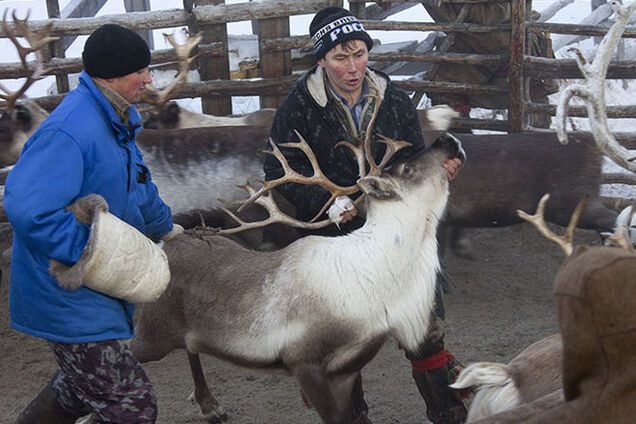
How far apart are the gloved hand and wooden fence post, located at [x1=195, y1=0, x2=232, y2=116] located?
3.89 m

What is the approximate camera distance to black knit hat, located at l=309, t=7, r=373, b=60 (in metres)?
4.19

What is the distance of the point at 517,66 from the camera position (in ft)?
24.9

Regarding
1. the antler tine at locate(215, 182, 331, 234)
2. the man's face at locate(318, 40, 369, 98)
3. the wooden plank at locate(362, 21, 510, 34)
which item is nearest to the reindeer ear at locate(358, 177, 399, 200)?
the antler tine at locate(215, 182, 331, 234)

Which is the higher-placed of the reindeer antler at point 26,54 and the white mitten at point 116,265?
→ the white mitten at point 116,265

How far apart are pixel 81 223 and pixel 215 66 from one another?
4894 millimetres

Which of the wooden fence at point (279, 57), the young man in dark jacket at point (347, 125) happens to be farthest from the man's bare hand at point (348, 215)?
the wooden fence at point (279, 57)

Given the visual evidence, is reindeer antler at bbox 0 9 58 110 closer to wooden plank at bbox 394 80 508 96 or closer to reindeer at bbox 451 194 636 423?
wooden plank at bbox 394 80 508 96

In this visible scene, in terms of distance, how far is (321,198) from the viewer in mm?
4363

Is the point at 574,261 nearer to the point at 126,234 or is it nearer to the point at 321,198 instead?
the point at 126,234

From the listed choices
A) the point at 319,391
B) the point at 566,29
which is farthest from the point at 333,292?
the point at 566,29

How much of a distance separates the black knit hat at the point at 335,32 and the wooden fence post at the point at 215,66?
3602mm

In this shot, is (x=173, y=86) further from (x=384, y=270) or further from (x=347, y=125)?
(x=384, y=270)

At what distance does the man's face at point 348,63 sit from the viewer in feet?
13.8

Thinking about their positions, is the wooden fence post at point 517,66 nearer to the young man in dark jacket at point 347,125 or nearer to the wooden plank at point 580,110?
the wooden plank at point 580,110
